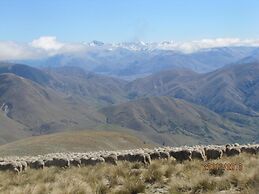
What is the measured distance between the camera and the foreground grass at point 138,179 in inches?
610

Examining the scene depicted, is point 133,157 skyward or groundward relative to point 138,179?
skyward

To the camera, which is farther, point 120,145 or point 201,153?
point 120,145

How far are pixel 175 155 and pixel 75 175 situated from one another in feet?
18.6

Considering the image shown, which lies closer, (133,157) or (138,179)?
(138,179)

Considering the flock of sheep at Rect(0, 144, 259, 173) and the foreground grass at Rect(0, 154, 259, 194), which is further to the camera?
the flock of sheep at Rect(0, 144, 259, 173)

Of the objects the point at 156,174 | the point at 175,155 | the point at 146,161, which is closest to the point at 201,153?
the point at 175,155

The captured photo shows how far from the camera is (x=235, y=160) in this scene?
21281mm

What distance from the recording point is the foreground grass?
50.9ft

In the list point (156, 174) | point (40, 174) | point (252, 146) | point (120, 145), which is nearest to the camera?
point (156, 174)

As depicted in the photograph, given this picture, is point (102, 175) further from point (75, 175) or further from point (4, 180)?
point (4, 180)

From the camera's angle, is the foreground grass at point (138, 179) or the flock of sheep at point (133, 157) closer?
the foreground grass at point (138, 179)

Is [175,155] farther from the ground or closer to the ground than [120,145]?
farther from the ground

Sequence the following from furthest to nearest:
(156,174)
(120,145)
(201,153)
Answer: (120,145), (201,153), (156,174)

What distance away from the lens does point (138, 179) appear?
17.8 meters
